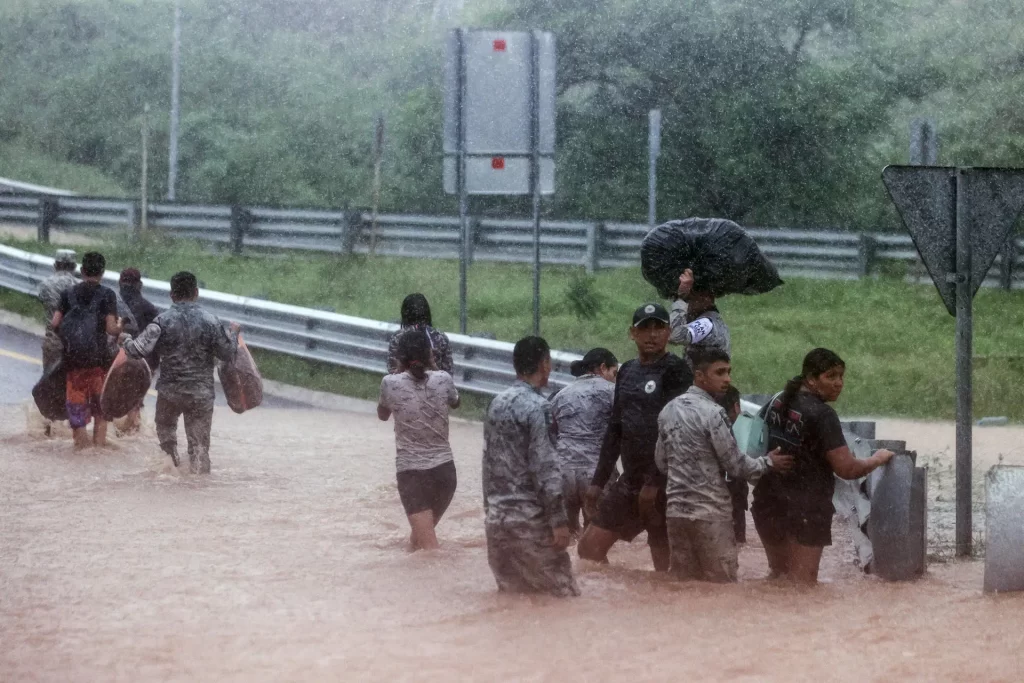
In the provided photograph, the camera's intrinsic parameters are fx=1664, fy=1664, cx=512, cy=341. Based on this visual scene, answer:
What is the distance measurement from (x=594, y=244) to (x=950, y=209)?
58.5 feet

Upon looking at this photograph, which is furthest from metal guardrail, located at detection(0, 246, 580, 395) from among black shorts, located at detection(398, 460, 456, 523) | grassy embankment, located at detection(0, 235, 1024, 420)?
black shorts, located at detection(398, 460, 456, 523)

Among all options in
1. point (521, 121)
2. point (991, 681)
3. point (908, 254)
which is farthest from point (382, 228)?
point (991, 681)

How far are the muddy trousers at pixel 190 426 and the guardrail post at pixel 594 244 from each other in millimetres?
14578

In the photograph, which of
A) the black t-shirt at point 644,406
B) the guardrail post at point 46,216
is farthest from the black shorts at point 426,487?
the guardrail post at point 46,216

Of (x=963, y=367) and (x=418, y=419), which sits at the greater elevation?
(x=963, y=367)

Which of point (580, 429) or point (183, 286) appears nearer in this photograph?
point (580, 429)

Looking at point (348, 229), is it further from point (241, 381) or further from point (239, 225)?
Result: point (241, 381)

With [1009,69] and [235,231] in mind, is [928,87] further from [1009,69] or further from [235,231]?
[235,231]

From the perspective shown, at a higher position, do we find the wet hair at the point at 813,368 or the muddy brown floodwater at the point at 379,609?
the wet hair at the point at 813,368

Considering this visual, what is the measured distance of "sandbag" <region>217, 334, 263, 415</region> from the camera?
43.0 feet

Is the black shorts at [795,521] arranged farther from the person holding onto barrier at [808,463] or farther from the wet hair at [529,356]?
the wet hair at [529,356]

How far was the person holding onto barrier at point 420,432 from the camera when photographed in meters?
9.77

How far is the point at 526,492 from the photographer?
8164mm

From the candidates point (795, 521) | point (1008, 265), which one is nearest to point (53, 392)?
point (795, 521)
